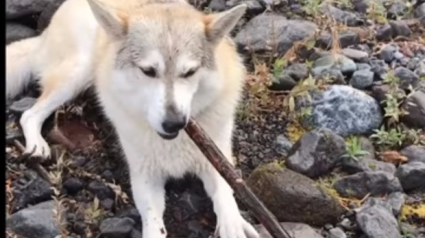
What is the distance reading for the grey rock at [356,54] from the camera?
4766mm

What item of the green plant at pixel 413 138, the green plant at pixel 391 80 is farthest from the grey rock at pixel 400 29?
the green plant at pixel 413 138

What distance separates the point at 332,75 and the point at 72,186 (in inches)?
60.2

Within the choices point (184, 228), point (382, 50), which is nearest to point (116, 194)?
point (184, 228)

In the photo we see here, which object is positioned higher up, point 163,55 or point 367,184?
point 163,55

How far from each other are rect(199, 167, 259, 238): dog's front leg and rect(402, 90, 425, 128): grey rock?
1.14m

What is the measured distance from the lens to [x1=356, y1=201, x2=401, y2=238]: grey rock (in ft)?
11.6

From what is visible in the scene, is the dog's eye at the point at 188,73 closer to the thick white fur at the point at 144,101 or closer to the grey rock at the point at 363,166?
the thick white fur at the point at 144,101

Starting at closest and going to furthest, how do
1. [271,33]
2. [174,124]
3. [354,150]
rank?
[174,124], [354,150], [271,33]

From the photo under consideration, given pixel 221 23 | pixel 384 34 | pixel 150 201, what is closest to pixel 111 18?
pixel 221 23

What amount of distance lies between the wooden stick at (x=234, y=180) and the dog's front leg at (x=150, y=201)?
0.35 meters

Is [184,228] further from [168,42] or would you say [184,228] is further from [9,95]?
[9,95]

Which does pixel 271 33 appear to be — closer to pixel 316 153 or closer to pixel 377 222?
pixel 316 153

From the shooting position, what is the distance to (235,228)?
3512 mm

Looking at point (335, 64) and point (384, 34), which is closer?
point (335, 64)
